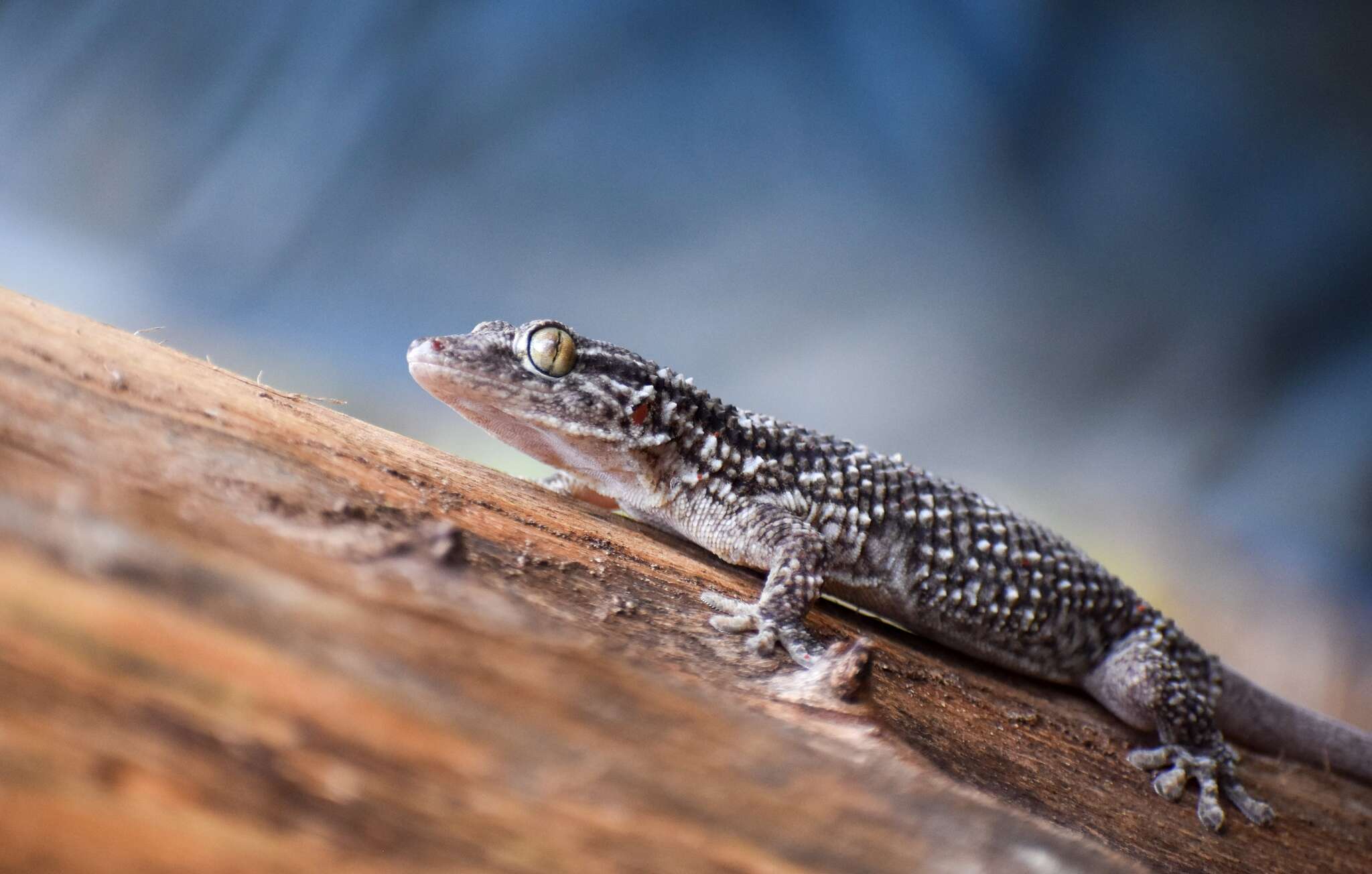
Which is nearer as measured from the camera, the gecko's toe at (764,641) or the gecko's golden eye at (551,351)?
the gecko's toe at (764,641)

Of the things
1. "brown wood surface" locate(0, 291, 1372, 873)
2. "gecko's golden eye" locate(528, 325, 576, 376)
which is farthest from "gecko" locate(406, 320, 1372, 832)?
"brown wood surface" locate(0, 291, 1372, 873)

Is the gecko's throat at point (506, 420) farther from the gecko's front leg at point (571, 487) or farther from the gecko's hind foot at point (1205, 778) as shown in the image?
the gecko's hind foot at point (1205, 778)

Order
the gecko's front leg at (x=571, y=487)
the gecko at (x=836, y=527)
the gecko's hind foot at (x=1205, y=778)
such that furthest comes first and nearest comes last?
the gecko's front leg at (x=571, y=487) < the gecko's hind foot at (x=1205, y=778) < the gecko at (x=836, y=527)

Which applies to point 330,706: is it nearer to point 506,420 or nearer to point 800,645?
point 800,645

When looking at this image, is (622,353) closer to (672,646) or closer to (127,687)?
(672,646)

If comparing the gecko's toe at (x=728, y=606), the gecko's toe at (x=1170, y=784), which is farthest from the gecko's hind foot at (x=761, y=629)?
the gecko's toe at (x=1170, y=784)

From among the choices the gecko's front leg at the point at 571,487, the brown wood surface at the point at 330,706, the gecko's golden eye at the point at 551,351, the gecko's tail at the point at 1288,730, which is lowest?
the brown wood surface at the point at 330,706
